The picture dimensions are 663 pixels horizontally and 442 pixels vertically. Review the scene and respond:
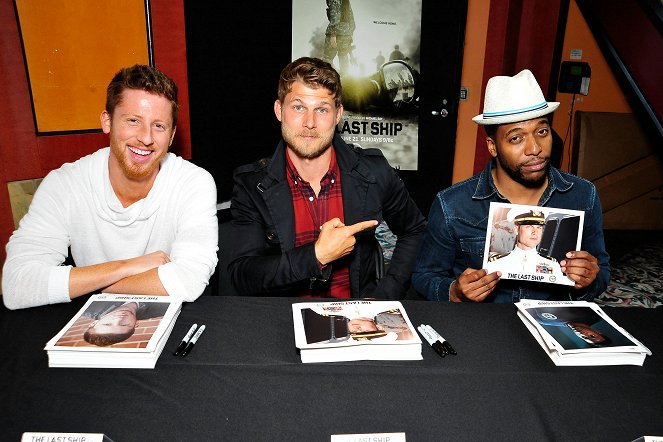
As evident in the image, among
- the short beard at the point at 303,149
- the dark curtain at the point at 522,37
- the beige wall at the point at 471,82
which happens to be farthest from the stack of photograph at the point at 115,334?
the dark curtain at the point at 522,37

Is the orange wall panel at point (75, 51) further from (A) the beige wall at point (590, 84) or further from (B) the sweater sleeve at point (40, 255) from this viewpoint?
(A) the beige wall at point (590, 84)

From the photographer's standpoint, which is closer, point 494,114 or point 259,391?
point 259,391

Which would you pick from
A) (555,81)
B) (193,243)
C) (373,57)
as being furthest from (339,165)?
(555,81)

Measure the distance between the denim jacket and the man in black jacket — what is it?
0.19 meters

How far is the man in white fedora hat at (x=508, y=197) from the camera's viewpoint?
1794mm

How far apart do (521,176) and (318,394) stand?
4.03ft

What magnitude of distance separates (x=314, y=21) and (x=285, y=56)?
0.44 meters

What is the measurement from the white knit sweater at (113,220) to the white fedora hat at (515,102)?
116 cm

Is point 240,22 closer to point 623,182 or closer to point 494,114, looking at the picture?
point 494,114

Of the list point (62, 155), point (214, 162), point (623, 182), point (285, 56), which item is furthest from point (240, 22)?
point (623, 182)

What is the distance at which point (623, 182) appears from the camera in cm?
471

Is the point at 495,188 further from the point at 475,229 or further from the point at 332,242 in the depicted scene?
the point at 332,242

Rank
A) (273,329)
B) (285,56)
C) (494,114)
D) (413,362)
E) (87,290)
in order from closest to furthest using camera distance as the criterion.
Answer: (413,362) → (273,329) → (87,290) → (494,114) → (285,56)

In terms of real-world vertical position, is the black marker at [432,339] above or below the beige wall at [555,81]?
below
